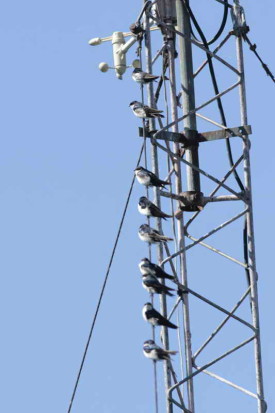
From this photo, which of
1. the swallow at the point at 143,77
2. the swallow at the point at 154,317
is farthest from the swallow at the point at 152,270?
the swallow at the point at 143,77

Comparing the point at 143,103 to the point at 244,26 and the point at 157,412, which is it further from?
the point at 157,412

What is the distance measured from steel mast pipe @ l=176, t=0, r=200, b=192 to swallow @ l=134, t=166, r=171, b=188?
53 centimetres

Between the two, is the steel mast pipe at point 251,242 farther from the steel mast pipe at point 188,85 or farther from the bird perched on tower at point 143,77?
the bird perched on tower at point 143,77

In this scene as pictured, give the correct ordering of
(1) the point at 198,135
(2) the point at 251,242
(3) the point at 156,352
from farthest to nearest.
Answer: (1) the point at 198,135
(2) the point at 251,242
(3) the point at 156,352

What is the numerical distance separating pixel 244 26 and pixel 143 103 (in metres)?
1.73

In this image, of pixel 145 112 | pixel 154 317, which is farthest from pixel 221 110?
pixel 154 317

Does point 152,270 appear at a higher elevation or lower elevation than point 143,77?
lower

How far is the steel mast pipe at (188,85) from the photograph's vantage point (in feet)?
98.1

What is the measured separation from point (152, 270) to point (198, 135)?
2031 millimetres

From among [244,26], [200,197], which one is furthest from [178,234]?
[244,26]

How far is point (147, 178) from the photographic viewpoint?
2916 cm

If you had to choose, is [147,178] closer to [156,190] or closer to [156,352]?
[156,190]

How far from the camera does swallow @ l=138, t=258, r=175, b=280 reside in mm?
28797

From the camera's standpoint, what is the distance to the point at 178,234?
97.1ft
